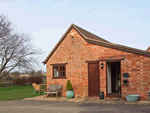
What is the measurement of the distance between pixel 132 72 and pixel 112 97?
2219mm

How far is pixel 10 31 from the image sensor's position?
24422 millimetres

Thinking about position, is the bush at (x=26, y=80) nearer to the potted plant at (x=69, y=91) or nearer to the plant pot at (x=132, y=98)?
the potted plant at (x=69, y=91)

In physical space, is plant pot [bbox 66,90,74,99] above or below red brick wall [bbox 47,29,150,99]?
below

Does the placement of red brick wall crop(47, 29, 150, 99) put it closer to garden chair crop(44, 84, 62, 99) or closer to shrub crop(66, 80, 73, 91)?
garden chair crop(44, 84, 62, 99)

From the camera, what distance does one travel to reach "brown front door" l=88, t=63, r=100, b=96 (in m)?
13.9

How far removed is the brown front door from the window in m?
2.28

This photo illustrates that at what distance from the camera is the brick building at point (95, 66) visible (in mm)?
12336

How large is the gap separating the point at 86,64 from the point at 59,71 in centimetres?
251

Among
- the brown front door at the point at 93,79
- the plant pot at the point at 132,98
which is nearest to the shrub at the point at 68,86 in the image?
the brown front door at the point at 93,79

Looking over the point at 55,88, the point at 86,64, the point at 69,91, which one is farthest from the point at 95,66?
the point at 55,88

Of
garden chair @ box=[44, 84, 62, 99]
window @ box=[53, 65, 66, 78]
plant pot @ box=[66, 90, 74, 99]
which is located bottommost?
plant pot @ box=[66, 90, 74, 99]

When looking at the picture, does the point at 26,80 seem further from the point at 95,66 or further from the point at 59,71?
the point at 95,66

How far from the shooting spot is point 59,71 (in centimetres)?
1548

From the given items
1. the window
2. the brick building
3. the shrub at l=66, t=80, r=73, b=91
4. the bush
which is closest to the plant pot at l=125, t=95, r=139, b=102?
the brick building
